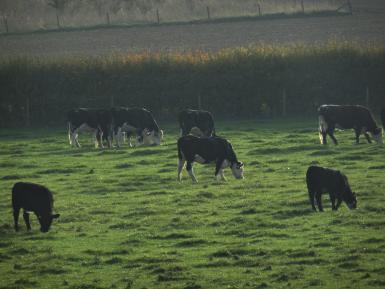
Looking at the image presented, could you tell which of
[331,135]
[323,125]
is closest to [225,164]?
[331,135]

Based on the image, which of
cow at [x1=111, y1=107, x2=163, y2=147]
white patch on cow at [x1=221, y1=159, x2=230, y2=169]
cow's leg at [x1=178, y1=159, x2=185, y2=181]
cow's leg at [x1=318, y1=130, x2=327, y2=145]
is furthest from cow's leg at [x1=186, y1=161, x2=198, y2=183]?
cow at [x1=111, y1=107, x2=163, y2=147]

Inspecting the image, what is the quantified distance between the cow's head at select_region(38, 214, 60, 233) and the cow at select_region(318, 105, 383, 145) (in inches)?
643

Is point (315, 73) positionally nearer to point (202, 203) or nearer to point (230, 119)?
point (230, 119)

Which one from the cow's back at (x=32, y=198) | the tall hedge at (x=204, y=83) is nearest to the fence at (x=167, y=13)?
the tall hedge at (x=204, y=83)

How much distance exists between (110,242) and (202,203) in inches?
177

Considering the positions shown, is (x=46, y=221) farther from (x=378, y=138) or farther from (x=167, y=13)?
(x=167, y=13)

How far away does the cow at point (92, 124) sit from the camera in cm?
4088

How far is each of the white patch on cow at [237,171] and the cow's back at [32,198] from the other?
24.5 ft

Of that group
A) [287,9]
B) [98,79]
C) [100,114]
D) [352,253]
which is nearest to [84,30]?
[287,9]

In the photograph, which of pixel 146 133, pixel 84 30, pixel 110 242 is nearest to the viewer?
pixel 110 242

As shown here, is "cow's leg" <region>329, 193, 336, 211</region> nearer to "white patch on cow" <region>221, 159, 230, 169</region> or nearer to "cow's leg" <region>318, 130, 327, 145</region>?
"white patch on cow" <region>221, 159, 230, 169</region>

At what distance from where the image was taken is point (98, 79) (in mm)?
52625

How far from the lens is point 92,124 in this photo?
41.5 meters

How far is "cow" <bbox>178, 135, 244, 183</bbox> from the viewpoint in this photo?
3005 centimetres
